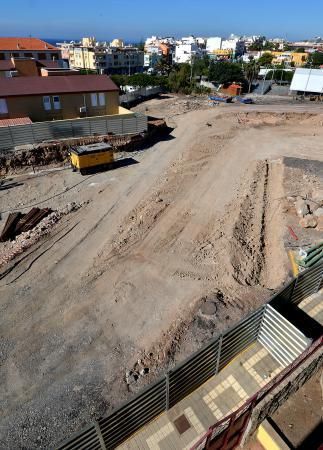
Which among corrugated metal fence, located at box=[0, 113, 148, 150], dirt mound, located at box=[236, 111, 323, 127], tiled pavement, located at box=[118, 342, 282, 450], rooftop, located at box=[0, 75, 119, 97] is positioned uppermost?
rooftop, located at box=[0, 75, 119, 97]

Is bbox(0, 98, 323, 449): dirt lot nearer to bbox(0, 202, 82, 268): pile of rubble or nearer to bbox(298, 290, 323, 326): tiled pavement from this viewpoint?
bbox(0, 202, 82, 268): pile of rubble

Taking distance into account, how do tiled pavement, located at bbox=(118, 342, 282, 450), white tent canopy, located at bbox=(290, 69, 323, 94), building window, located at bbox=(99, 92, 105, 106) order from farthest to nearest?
1. white tent canopy, located at bbox=(290, 69, 323, 94)
2. building window, located at bbox=(99, 92, 105, 106)
3. tiled pavement, located at bbox=(118, 342, 282, 450)

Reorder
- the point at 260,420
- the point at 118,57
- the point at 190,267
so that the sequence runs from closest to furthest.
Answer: the point at 260,420
the point at 190,267
the point at 118,57

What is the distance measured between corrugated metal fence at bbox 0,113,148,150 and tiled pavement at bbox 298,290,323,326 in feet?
85.1

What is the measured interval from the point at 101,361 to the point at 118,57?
13858 centimetres

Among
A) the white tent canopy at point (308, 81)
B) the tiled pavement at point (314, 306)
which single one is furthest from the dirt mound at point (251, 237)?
the white tent canopy at point (308, 81)

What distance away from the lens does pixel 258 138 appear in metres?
37.4

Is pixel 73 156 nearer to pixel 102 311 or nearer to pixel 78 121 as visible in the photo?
pixel 78 121

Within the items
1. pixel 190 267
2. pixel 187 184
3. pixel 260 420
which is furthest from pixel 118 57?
pixel 260 420

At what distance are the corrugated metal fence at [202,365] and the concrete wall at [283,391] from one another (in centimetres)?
64

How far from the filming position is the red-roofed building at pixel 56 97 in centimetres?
3155

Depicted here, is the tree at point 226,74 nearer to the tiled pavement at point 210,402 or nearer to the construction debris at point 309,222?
the construction debris at point 309,222

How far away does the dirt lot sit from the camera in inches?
443

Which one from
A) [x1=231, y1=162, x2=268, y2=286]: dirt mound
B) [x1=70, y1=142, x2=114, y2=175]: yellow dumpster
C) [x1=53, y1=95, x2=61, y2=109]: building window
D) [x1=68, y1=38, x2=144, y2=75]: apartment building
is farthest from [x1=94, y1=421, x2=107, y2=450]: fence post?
[x1=68, y1=38, x2=144, y2=75]: apartment building
